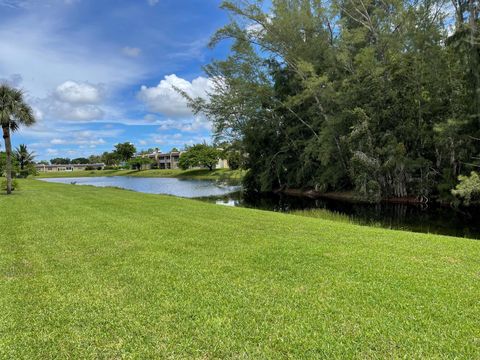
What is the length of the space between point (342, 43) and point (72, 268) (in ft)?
75.6

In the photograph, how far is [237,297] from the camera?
4.47 m

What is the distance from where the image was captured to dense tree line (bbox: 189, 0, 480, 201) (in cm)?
1947

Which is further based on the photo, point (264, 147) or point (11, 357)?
point (264, 147)

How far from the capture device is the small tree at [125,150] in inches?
4444

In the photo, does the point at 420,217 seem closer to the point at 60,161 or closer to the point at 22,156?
the point at 22,156

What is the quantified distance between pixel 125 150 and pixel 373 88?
331ft

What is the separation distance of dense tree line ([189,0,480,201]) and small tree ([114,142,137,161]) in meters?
87.1

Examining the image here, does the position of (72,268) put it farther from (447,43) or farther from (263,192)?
(263,192)

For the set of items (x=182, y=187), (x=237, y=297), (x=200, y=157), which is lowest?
(x=182, y=187)

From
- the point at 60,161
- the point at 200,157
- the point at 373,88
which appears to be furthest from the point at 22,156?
the point at 60,161

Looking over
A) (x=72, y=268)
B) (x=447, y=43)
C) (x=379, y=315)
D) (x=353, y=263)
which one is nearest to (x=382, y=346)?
(x=379, y=315)

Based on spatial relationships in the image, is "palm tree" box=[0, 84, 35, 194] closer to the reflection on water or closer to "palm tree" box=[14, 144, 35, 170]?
the reflection on water

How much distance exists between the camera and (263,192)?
36031mm

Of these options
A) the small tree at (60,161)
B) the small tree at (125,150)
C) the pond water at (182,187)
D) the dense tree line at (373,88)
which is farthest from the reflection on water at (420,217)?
the small tree at (60,161)
